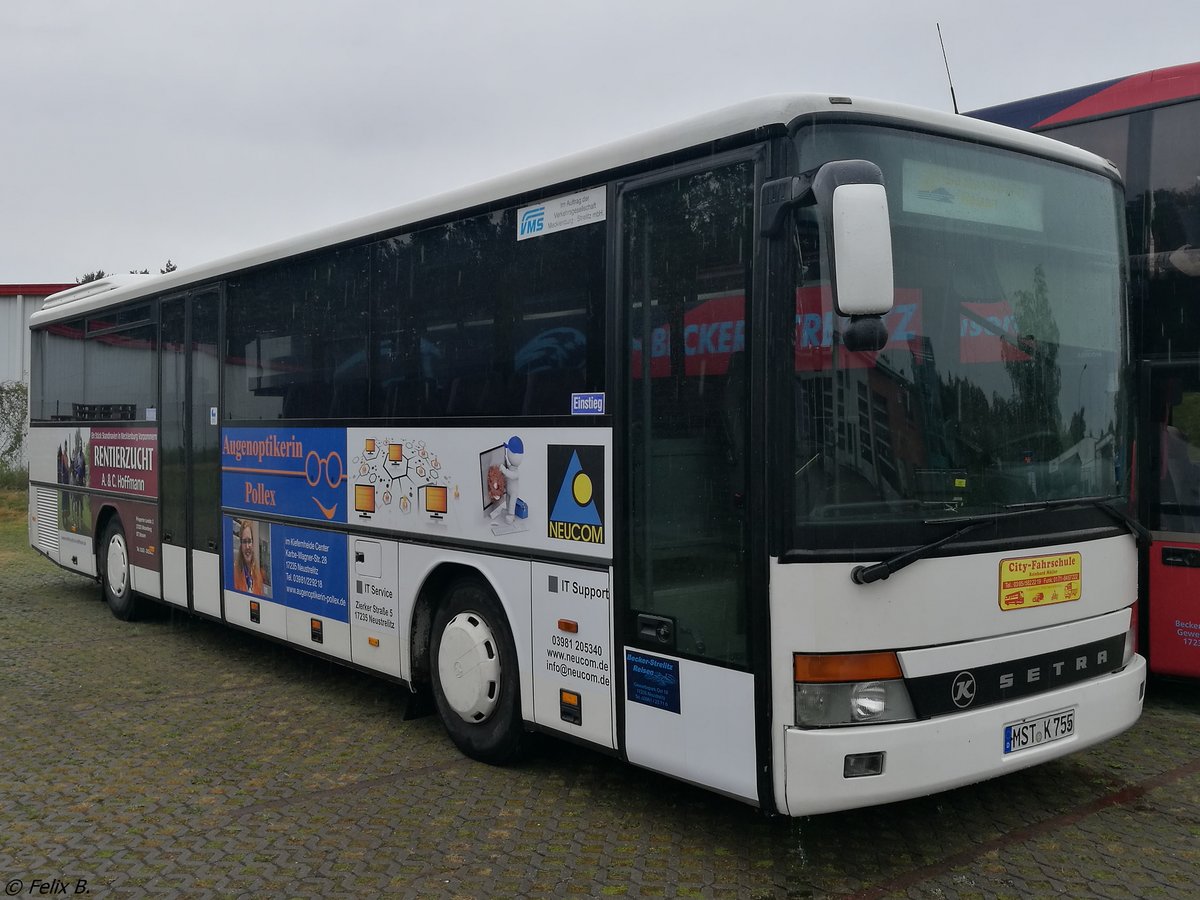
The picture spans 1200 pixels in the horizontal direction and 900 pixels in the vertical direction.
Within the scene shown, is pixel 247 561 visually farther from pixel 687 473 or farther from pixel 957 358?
pixel 957 358

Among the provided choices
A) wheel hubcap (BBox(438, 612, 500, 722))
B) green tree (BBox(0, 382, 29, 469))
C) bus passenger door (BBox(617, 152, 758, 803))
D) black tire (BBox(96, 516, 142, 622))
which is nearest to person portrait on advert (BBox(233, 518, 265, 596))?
wheel hubcap (BBox(438, 612, 500, 722))

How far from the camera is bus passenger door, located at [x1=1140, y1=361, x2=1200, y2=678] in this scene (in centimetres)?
695

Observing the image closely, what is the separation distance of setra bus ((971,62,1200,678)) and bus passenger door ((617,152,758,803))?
3.60 m

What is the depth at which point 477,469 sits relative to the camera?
6.21m

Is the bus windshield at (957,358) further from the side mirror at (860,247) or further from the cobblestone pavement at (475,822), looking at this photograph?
the cobblestone pavement at (475,822)

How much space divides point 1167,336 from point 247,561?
6631mm

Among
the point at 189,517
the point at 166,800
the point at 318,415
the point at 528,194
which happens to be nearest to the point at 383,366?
the point at 318,415

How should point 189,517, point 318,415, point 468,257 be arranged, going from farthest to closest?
point 189,517, point 318,415, point 468,257

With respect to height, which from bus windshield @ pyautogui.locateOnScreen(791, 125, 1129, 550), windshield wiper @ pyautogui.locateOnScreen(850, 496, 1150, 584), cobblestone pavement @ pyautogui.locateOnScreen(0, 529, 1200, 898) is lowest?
cobblestone pavement @ pyautogui.locateOnScreen(0, 529, 1200, 898)

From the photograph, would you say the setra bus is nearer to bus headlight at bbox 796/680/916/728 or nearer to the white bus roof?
the white bus roof

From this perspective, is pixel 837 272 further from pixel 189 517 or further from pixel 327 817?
pixel 189 517

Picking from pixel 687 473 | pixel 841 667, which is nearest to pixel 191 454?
pixel 687 473

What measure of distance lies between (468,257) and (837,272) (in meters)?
2.88

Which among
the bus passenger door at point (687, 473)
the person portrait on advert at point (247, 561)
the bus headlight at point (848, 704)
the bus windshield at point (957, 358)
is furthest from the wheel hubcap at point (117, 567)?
the bus windshield at point (957, 358)
